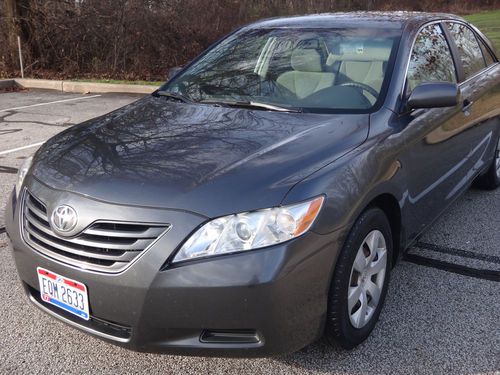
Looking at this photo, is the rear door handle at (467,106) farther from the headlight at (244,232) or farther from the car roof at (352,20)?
the headlight at (244,232)

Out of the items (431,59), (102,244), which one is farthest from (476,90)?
(102,244)

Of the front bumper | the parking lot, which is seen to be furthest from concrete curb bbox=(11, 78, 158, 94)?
the front bumper

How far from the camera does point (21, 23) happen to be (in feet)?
46.7

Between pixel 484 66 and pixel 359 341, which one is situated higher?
pixel 484 66

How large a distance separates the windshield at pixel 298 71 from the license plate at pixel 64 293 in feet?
4.89

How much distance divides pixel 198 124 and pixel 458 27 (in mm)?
2687

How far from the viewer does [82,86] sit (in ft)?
41.2

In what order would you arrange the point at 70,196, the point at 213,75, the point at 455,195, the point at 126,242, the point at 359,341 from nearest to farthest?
1. the point at 126,242
2. the point at 70,196
3. the point at 359,341
4. the point at 213,75
5. the point at 455,195

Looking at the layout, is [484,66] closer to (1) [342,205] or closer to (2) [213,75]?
(2) [213,75]

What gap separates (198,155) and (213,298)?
0.75m

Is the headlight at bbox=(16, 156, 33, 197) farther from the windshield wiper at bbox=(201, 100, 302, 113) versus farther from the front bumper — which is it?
the windshield wiper at bbox=(201, 100, 302, 113)

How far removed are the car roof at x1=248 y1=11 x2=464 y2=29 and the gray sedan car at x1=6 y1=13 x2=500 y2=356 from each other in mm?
39

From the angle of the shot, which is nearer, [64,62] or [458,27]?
[458,27]

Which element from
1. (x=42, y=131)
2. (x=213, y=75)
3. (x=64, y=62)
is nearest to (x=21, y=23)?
(x=64, y=62)
